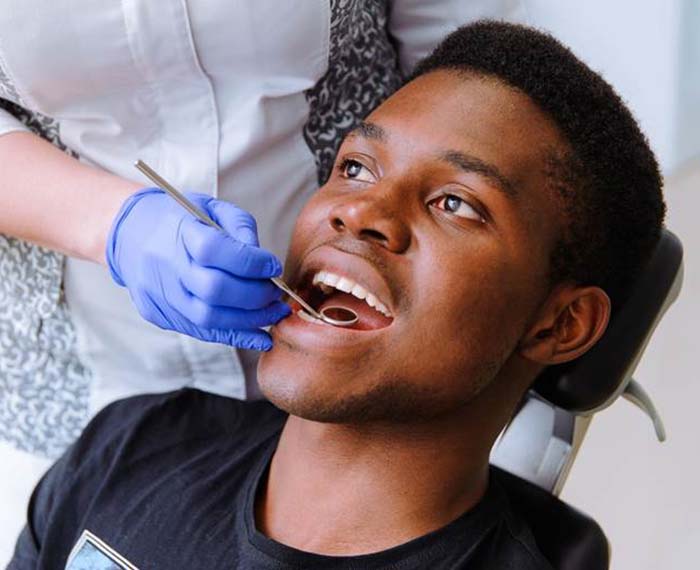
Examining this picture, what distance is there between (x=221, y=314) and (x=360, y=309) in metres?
0.16

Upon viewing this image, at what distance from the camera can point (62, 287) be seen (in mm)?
1521

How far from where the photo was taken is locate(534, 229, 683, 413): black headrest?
4.40ft

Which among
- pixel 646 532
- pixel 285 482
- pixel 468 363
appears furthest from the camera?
pixel 646 532

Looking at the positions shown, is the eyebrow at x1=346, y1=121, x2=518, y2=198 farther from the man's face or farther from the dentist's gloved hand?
the dentist's gloved hand

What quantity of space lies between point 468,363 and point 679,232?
5.18 ft

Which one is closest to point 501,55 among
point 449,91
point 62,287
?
point 449,91

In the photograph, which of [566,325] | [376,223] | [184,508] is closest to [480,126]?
[376,223]

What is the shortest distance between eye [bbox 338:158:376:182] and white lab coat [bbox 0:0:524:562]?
5.5 inches

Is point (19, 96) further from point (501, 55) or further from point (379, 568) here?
point (379, 568)

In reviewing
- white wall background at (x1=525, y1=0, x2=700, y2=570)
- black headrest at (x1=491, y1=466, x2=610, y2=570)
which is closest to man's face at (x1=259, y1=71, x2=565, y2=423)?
black headrest at (x1=491, y1=466, x2=610, y2=570)

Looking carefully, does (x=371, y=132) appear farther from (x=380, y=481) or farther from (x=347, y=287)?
(x=380, y=481)

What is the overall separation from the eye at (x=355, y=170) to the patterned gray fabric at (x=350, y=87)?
0.16 metres

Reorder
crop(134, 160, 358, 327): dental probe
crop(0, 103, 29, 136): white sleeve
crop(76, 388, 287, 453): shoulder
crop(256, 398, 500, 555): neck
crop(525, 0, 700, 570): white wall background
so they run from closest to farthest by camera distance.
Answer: crop(134, 160, 358, 327): dental probe, crop(256, 398, 500, 555): neck, crop(0, 103, 29, 136): white sleeve, crop(76, 388, 287, 453): shoulder, crop(525, 0, 700, 570): white wall background

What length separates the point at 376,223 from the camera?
3.87 ft
